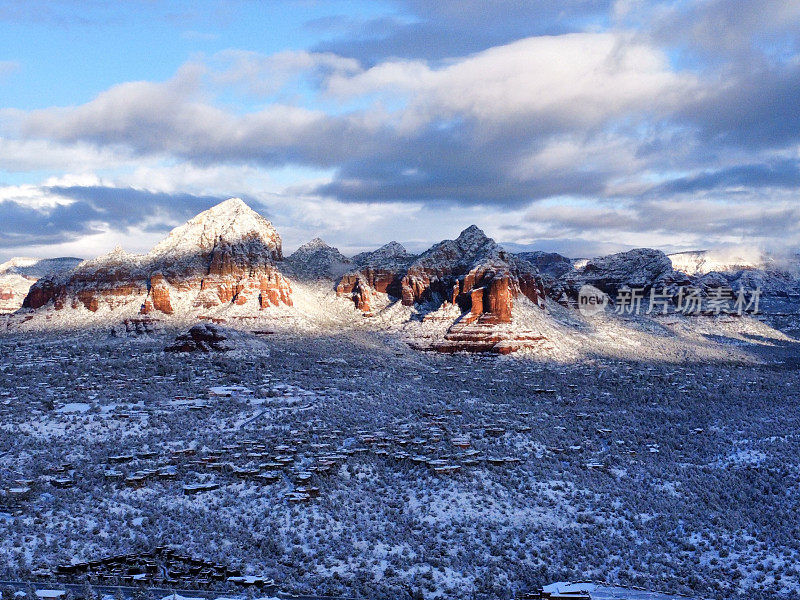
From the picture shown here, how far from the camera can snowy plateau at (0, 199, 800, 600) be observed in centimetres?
2809

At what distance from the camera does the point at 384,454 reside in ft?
146

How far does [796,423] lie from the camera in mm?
55438

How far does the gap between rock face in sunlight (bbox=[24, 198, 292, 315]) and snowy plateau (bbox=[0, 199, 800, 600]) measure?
95 centimetres

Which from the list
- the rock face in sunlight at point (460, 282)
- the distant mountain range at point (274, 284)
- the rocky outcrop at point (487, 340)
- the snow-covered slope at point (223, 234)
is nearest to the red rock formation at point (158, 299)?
the distant mountain range at point (274, 284)

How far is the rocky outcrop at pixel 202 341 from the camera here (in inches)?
3529

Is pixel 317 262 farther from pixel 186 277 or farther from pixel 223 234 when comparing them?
pixel 186 277

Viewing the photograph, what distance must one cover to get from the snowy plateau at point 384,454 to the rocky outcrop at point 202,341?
1.41 ft

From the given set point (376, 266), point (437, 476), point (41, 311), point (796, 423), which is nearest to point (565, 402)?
point (796, 423)

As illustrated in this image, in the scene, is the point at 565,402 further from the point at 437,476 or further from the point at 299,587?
the point at 299,587

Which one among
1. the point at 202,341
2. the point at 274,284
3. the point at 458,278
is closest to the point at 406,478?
the point at 202,341

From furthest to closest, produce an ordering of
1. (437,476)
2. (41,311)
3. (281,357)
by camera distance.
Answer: (41,311)
(281,357)
(437,476)

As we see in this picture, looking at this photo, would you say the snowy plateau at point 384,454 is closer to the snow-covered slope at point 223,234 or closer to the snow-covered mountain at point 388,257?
the snow-covered slope at point 223,234

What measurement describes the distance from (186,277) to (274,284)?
18545 millimetres

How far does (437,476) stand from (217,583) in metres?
17.9
